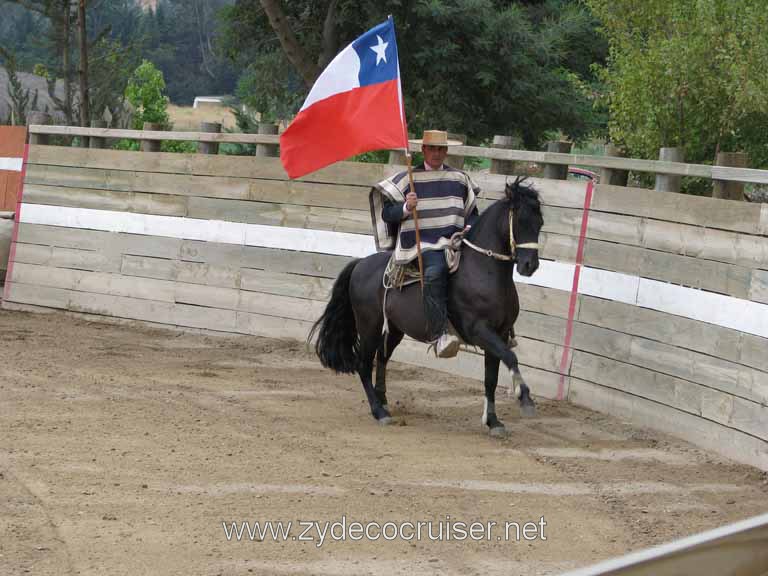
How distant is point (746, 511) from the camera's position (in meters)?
6.15

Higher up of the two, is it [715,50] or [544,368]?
[715,50]

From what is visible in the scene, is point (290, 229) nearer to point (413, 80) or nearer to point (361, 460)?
point (361, 460)

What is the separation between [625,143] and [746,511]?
10181 mm

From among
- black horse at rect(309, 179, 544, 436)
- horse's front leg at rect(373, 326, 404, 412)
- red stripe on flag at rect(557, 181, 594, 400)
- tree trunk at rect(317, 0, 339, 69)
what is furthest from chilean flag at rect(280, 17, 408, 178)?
tree trunk at rect(317, 0, 339, 69)

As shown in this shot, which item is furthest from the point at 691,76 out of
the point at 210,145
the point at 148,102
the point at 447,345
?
the point at 148,102

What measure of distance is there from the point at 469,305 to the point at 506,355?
474 millimetres

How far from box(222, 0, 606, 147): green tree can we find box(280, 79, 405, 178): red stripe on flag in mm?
9770

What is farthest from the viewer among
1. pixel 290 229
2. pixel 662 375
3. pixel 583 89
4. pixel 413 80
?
pixel 413 80

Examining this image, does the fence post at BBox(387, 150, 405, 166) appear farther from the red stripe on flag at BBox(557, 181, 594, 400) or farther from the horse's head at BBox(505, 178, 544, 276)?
the horse's head at BBox(505, 178, 544, 276)

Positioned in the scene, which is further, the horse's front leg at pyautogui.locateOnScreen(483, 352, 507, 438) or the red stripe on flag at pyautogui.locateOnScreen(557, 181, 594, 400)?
the red stripe on flag at pyautogui.locateOnScreen(557, 181, 594, 400)

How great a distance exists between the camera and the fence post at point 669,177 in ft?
27.3

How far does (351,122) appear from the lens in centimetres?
835

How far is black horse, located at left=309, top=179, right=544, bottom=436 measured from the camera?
299 inches

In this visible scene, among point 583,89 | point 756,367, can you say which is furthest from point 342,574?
point 583,89
